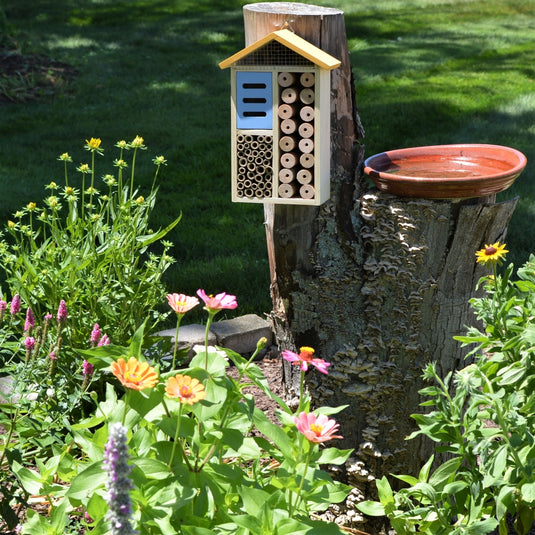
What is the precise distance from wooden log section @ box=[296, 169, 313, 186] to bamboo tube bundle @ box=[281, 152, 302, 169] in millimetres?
33

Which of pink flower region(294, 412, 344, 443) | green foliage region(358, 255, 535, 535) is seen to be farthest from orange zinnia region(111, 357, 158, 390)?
green foliage region(358, 255, 535, 535)

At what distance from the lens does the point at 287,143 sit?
2594 millimetres

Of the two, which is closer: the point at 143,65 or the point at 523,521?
the point at 523,521

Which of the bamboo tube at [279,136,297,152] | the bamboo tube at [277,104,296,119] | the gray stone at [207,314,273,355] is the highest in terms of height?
the bamboo tube at [277,104,296,119]

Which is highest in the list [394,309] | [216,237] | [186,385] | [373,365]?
[186,385]

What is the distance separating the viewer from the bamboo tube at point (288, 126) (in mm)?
2564

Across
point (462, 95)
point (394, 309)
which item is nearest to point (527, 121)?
point (462, 95)

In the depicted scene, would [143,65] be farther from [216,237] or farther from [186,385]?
[186,385]

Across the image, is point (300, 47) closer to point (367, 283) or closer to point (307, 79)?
point (307, 79)

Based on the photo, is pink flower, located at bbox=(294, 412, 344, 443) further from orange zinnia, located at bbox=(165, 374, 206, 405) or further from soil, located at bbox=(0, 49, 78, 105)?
soil, located at bbox=(0, 49, 78, 105)

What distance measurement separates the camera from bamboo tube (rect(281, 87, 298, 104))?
253 cm

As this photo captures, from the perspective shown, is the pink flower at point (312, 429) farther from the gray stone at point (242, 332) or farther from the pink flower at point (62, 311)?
the gray stone at point (242, 332)

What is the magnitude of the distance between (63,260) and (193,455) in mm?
1208

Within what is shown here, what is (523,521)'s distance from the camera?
2357 millimetres
